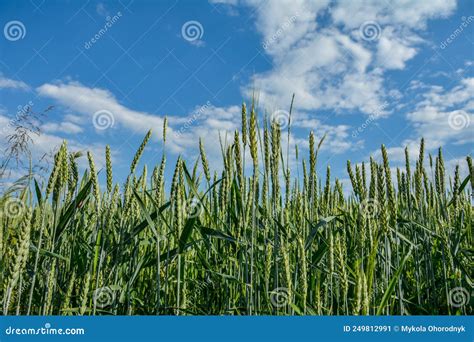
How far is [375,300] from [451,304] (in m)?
0.62

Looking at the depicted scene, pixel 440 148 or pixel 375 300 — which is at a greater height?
pixel 440 148

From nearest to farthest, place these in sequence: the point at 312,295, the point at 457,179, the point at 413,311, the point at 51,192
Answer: the point at 51,192
the point at 312,295
the point at 413,311
the point at 457,179

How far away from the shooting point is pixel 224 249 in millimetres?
2139

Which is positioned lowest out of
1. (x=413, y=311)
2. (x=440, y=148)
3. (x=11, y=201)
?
(x=413, y=311)

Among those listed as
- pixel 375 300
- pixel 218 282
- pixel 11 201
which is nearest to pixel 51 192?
pixel 11 201

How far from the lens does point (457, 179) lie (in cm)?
236

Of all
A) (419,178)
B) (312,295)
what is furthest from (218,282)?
(419,178)

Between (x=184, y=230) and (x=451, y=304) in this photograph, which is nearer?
(x=184, y=230)

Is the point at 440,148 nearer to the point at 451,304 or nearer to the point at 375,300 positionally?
the point at 451,304

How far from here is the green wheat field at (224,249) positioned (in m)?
1.42

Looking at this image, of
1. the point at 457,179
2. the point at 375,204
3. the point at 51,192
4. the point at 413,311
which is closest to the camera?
the point at 51,192

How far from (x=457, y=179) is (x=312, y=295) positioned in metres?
1.22

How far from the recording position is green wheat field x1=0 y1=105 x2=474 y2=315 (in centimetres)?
142

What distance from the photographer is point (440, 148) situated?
2.42 m
